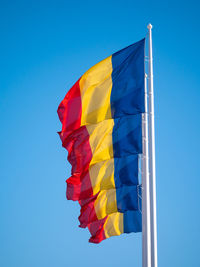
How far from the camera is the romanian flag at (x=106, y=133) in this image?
16156 millimetres

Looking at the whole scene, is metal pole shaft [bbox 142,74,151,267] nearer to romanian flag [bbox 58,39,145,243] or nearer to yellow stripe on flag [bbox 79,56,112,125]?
romanian flag [bbox 58,39,145,243]

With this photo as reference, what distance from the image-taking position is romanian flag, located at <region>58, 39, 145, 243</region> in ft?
53.0

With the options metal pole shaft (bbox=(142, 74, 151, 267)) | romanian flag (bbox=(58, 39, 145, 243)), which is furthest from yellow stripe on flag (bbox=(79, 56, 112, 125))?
metal pole shaft (bbox=(142, 74, 151, 267))

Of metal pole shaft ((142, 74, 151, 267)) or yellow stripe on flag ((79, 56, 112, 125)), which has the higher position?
yellow stripe on flag ((79, 56, 112, 125))

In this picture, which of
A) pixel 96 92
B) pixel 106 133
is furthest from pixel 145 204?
pixel 96 92

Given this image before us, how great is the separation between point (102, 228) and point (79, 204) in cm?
143

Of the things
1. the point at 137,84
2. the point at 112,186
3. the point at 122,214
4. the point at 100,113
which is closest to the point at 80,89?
the point at 100,113

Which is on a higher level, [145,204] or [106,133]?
[106,133]

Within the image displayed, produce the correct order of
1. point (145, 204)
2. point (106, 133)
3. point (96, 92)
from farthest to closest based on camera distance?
1. point (96, 92)
2. point (106, 133)
3. point (145, 204)

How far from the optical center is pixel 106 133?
1675cm

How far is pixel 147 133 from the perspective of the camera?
1630 centimetres

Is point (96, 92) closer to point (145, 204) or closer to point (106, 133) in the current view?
point (106, 133)

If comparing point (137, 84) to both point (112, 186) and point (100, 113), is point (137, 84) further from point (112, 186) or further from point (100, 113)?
point (112, 186)

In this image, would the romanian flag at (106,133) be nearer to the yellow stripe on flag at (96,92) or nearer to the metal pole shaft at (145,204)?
the yellow stripe on flag at (96,92)
